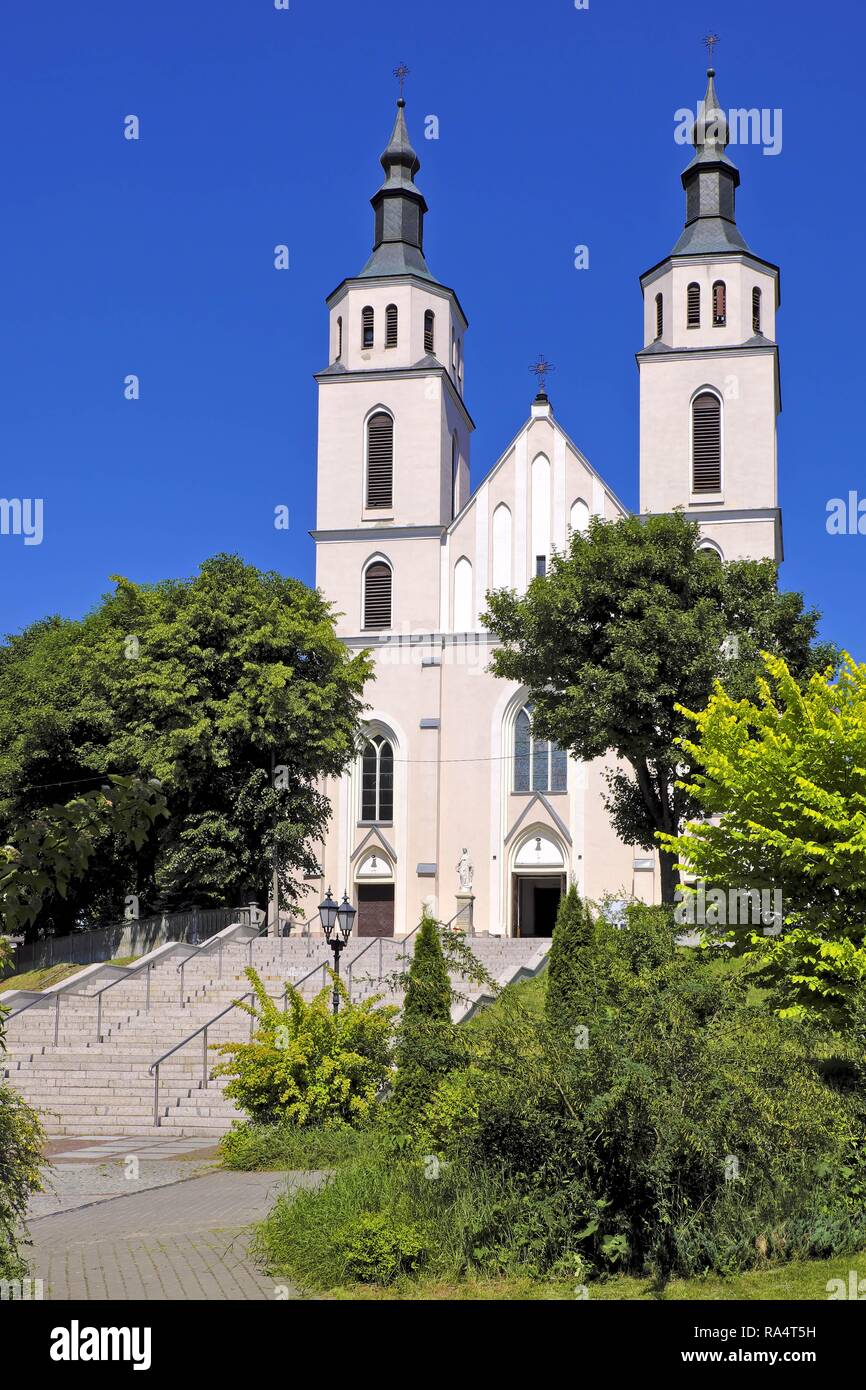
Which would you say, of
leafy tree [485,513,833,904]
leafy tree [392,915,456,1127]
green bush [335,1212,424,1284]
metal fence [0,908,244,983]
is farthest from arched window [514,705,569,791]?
green bush [335,1212,424,1284]

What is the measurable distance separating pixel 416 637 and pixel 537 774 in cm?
617

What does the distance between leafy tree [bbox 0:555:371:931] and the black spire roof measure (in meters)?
18.4

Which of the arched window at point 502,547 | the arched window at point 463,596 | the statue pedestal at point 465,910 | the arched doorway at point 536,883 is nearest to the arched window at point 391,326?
the arched window at point 502,547

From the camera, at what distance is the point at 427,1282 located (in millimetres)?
9773

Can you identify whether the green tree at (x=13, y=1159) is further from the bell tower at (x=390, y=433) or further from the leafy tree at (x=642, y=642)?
the bell tower at (x=390, y=433)

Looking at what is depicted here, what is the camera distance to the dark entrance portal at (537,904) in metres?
46.3

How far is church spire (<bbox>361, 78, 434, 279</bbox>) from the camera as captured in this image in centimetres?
5103

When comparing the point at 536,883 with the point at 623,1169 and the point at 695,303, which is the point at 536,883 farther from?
the point at 623,1169

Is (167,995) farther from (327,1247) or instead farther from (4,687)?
(327,1247)

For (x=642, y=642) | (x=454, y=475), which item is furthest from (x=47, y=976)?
(x=454, y=475)

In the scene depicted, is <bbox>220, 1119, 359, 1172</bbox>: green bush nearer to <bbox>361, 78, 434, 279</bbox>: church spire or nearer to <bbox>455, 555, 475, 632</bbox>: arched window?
<bbox>455, 555, 475, 632</bbox>: arched window

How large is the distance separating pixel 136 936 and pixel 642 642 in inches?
572

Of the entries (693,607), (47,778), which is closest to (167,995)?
(47,778)

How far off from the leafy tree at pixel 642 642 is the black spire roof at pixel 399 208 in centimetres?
2082
